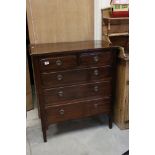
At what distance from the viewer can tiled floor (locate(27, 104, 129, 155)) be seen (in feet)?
5.74

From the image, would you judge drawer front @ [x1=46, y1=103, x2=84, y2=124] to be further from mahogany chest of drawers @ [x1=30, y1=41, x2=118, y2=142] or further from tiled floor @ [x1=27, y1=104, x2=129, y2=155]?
tiled floor @ [x1=27, y1=104, x2=129, y2=155]

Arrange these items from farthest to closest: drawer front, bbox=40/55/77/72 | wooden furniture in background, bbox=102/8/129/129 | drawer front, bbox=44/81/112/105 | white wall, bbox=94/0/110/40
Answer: white wall, bbox=94/0/110/40 < wooden furniture in background, bbox=102/8/129/129 < drawer front, bbox=44/81/112/105 < drawer front, bbox=40/55/77/72

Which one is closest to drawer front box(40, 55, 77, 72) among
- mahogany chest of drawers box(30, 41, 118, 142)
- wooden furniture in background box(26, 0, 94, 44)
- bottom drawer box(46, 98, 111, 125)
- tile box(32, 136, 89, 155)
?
mahogany chest of drawers box(30, 41, 118, 142)

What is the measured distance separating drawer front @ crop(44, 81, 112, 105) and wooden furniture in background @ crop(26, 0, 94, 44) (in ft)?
2.33

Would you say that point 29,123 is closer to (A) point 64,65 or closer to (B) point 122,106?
(A) point 64,65

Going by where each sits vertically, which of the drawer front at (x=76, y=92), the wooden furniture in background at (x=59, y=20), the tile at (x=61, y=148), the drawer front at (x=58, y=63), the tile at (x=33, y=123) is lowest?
the tile at (x=61, y=148)

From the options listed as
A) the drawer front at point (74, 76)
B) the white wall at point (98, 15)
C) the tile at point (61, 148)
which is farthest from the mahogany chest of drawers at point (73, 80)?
the white wall at point (98, 15)

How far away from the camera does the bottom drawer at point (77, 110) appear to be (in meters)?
1.81

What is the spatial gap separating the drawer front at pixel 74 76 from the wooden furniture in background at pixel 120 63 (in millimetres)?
146

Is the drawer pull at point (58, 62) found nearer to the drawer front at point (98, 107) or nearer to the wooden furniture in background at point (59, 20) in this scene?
the drawer front at point (98, 107)

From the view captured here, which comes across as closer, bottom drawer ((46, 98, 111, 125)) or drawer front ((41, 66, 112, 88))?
drawer front ((41, 66, 112, 88))

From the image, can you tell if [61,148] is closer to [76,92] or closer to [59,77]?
[76,92]
